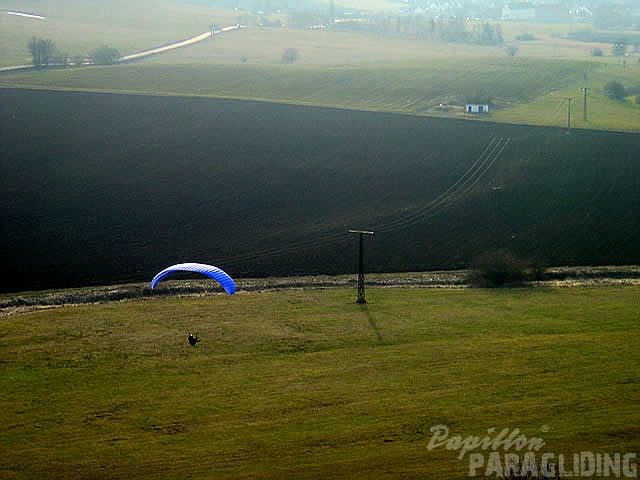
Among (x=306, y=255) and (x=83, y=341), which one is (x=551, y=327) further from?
(x=83, y=341)

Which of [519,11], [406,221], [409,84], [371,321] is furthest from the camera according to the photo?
[519,11]

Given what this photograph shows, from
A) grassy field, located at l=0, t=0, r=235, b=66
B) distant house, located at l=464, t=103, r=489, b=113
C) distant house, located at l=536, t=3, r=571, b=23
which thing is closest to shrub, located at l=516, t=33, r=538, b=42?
distant house, located at l=536, t=3, r=571, b=23

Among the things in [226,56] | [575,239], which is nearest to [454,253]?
[575,239]

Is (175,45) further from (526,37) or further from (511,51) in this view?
(526,37)

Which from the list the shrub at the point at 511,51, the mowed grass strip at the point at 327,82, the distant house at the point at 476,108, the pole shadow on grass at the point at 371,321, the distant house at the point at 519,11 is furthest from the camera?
the distant house at the point at 519,11

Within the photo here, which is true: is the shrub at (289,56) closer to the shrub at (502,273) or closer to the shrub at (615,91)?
the shrub at (615,91)

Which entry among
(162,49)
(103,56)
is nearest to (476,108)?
(103,56)

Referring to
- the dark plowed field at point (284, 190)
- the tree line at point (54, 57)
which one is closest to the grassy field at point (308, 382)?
the dark plowed field at point (284, 190)
